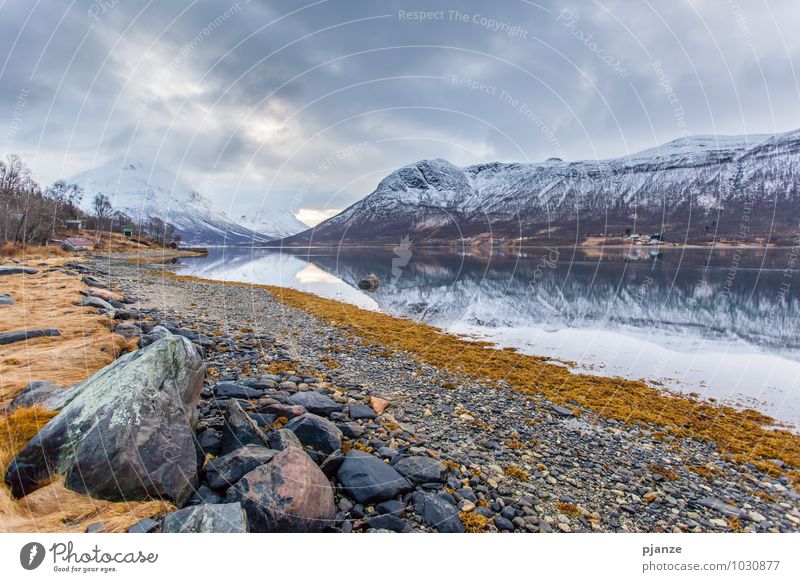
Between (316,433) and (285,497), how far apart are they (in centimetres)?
191

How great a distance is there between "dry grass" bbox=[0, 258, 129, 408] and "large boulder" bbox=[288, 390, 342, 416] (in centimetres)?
449

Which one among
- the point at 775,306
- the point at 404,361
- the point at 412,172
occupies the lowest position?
the point at 404,361

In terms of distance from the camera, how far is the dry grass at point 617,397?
30.3 ft

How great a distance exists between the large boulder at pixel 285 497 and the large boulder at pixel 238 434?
1.05m

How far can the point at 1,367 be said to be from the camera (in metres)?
7.64

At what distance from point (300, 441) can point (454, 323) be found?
20.2m

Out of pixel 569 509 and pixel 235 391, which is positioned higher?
pixel 235 391

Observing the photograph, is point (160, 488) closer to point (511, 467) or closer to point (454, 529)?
point (454, 529)

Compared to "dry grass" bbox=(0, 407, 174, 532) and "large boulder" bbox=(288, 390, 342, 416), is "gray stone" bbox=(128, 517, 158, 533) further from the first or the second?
"large boulder" bbox=(288, 390, 342, 416)

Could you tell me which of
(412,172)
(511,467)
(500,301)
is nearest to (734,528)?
(511,467)

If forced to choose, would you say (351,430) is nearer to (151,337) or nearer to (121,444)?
(121,444)

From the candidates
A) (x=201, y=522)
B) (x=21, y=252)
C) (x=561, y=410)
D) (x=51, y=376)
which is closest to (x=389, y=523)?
(x=201, y=522)

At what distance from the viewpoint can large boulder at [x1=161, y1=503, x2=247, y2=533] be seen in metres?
4.31
